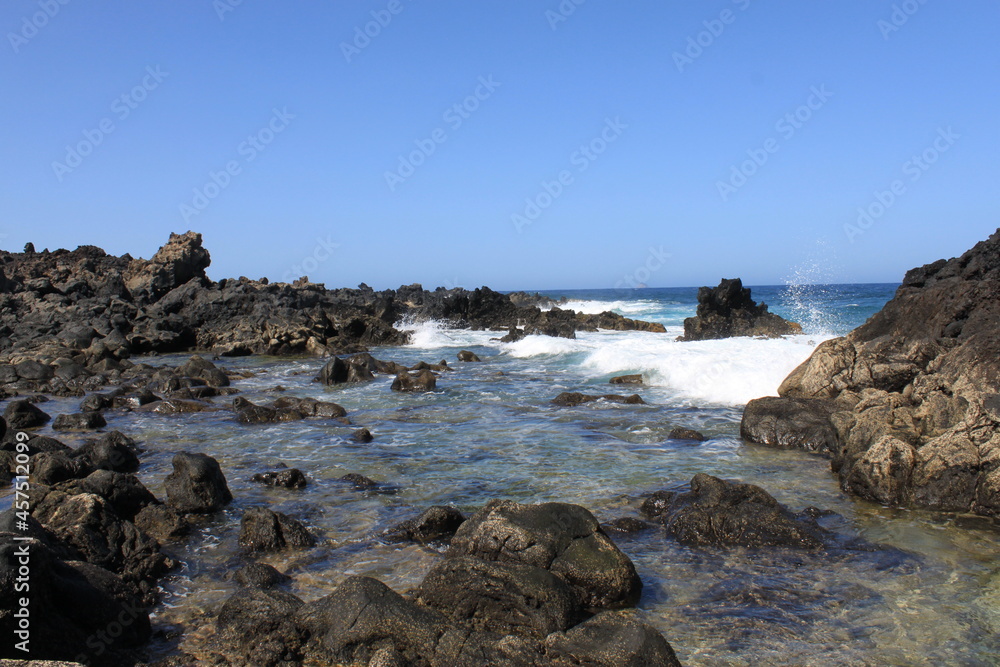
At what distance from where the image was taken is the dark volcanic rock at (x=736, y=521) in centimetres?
724

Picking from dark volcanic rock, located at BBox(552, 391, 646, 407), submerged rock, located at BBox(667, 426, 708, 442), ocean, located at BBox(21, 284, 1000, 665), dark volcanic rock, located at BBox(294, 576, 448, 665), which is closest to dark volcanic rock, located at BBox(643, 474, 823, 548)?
ocean, located at BBox(21, 284, 1000, 665)

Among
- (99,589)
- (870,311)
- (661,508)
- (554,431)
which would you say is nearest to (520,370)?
(554,431)

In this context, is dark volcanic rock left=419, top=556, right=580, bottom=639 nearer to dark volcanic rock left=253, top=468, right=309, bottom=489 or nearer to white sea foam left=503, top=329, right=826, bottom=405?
dark volcanic rock left=253, top=468, right=309, bottom=489

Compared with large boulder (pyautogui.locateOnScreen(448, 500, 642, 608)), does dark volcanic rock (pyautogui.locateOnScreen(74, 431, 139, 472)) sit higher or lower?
lower

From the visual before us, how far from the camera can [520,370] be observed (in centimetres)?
2406

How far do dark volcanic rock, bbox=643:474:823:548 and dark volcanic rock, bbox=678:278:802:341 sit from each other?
77.0ft

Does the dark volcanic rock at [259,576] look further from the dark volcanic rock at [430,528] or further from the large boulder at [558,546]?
the large boulder at [558,546]

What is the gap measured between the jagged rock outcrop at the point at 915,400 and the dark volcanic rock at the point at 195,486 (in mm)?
8058

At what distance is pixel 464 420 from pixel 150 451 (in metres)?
6.02

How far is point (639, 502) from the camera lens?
8750 mm

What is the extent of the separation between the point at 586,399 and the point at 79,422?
11.0 metres

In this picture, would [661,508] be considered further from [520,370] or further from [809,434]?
[520,370]

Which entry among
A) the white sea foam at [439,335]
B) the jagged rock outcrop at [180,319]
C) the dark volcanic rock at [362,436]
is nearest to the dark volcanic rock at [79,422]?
the dark volcanic rock at [362,436]

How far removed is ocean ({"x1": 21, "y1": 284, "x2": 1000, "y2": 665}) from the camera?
17.9ft
